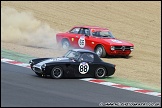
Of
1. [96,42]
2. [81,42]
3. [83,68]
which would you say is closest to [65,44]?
[81,42]

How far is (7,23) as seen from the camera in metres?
25.4

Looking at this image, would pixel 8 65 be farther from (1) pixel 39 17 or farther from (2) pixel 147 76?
(1) pixel 39 17

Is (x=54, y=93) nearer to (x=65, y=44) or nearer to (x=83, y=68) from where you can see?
(x=83, y=68)

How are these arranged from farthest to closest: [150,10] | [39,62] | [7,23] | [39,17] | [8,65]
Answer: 1. [150,10]
2. [39,17]
3. [7,23]
4. [8,65]
5. [39,62]

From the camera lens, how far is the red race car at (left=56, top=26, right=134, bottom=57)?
20.7 m

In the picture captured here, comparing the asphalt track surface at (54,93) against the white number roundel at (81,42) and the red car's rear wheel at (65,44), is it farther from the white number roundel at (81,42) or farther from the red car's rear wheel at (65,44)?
the red car's rear wheel at (65,44)

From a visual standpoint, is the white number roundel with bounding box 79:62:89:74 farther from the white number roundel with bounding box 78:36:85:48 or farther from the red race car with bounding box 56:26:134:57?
the white number roundel with bounding box 78:36:85:48

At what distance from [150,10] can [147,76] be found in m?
20.8

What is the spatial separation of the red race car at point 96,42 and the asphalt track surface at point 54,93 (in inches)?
209

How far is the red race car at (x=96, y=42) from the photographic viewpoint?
20.7m

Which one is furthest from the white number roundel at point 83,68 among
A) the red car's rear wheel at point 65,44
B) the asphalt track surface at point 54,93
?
the red car's rear wheel at point 65,44

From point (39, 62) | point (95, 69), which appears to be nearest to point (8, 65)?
point (39, 62)

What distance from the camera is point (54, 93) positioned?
12977 mm

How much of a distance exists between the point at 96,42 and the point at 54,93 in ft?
27.1
